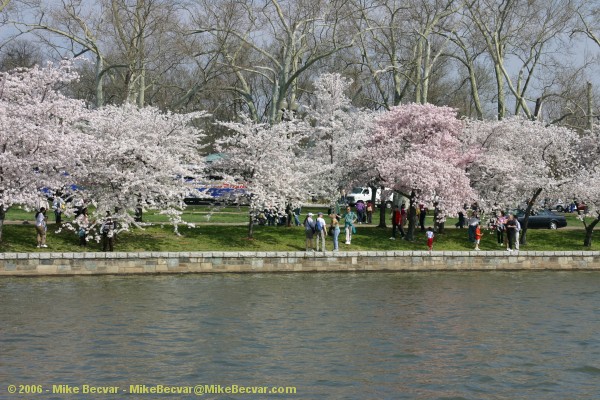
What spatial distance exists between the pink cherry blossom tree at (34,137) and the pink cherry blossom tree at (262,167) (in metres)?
7.08

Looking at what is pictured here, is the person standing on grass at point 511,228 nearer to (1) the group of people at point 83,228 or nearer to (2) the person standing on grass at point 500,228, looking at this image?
(2) the person standing on grass at point 500,228

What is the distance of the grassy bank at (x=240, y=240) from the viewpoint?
36.7 m

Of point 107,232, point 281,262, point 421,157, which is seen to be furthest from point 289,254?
point 421,157

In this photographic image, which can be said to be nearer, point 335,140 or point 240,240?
point 240,240

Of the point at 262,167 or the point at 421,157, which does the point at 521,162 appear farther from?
the point at 262,167

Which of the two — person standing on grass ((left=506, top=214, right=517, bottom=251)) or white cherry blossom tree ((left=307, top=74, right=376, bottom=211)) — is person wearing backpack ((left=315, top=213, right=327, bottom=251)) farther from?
person standing on grass ((left=506, top=214, right=517, bottom=251))

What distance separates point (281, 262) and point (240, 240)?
363cm

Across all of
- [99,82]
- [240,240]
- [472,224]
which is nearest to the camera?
[240,240]

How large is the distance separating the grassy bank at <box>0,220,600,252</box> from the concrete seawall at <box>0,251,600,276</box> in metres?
1.87

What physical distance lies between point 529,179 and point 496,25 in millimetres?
12677

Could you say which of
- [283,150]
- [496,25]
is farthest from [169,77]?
[283,150]

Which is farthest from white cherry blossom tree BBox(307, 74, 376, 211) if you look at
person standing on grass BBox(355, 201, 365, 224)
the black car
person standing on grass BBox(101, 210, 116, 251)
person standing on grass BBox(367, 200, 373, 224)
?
person standing on grass BBox(101, 210, 116, 251)

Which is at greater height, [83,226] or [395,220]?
[395,220]

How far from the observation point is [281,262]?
36469mm
